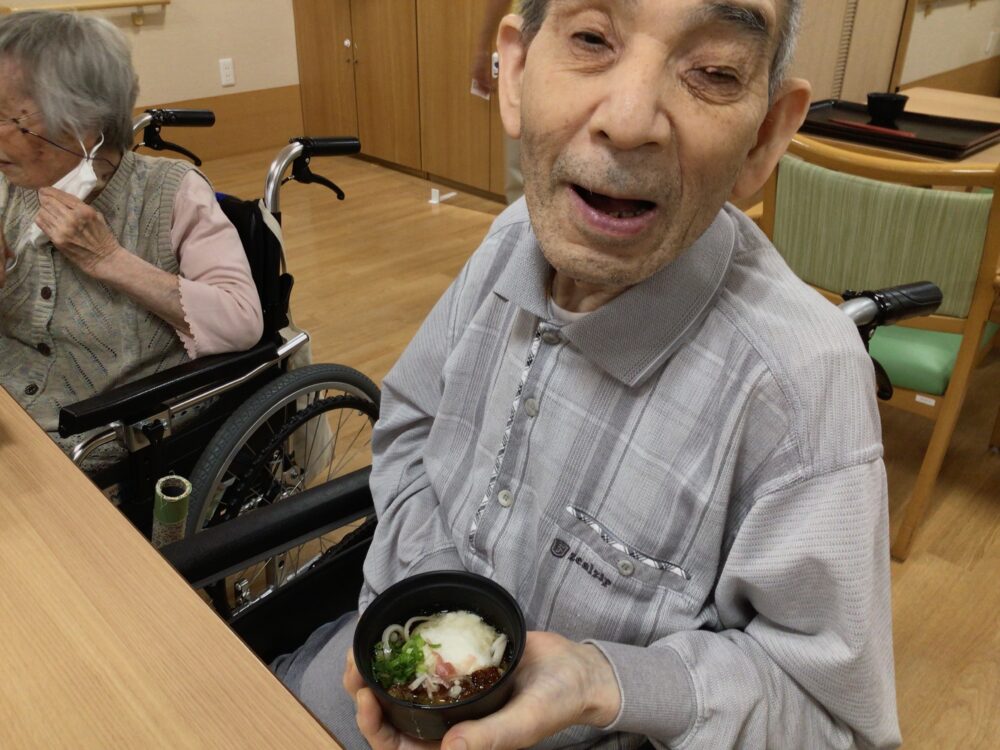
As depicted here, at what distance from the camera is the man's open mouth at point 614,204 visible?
0.65 m

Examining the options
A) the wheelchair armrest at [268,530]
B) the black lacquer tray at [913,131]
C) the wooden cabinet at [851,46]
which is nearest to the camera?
the wheelchair armrest at [268,530]

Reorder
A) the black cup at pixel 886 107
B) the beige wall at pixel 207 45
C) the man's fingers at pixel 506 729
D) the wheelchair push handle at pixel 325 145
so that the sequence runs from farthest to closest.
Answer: the beige wall at pixel 207 45 → the black cup at pixel 886 107 → the wheelchair push handle at pixel 325 145 → the man's fingers at pixel 506 729

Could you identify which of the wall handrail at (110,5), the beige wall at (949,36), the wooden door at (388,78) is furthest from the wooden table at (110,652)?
the beige wall at (949,36)

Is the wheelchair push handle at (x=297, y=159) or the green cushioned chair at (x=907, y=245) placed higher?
the wheelchair push handle at (x=297, y=159)

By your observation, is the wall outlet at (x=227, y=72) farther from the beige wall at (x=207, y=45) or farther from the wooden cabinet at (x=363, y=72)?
the wooden cabinet at (x=363, y=72)

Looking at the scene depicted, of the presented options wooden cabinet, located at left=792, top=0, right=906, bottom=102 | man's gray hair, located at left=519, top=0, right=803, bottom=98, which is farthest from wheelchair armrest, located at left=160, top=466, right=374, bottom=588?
wooden cabinet, located at left=792, top=0, right=906, bottom=102

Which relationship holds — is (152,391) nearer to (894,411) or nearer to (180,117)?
(180,117)

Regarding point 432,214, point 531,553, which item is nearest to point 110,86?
point 531,553

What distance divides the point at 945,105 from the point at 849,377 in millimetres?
2569

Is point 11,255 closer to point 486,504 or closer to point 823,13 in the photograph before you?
point 486,504

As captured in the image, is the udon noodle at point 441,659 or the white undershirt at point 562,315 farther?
the white undershirt at point 562,315

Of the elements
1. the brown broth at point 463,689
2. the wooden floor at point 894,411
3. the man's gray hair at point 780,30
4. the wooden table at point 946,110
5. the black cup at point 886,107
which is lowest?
the wooden floor at point 894,411

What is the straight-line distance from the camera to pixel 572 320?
815 mm

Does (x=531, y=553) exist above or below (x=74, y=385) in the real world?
above
